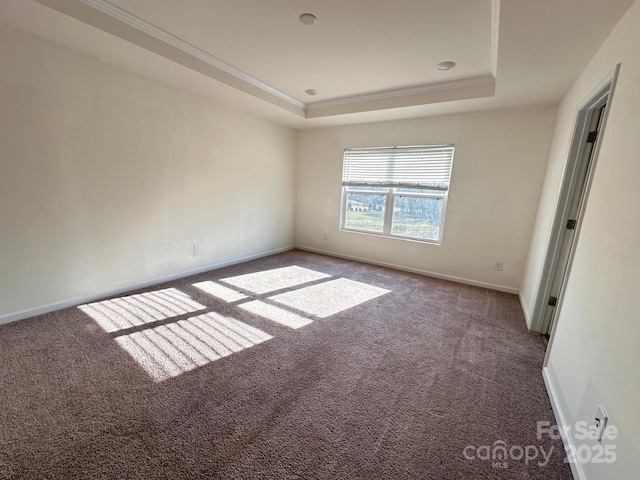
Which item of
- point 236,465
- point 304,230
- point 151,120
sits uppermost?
point 151,120

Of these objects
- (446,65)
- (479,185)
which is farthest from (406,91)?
(479,185)

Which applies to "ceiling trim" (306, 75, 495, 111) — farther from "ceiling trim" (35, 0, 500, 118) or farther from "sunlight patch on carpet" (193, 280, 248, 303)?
"sunlight patch on carpet" (193, 280, 248, 303)

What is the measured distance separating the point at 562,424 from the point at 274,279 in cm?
292

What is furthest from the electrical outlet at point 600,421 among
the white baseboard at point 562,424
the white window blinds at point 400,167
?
the white window blinds at point 400,167

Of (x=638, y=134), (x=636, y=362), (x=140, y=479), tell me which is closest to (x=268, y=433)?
(x=140, y=479)

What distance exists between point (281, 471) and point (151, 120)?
3.37 metres

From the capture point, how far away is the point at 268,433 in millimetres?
1351

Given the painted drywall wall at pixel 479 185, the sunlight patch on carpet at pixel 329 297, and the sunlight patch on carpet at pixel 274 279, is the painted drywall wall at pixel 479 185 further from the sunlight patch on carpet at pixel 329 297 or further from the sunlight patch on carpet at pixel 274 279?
the sunlight patch on carpet at pixel 274 279

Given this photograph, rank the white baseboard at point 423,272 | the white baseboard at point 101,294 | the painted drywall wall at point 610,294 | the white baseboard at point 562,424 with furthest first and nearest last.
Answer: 1. the white baseboard at point 423,272
2. the white baseboard at point 101,294
3. the white baseboard at point 562,424
4. the painted drywall wall at point 610,294

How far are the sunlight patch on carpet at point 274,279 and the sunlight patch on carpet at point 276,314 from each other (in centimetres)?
35

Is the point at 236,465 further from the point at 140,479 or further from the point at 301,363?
the point at 301,363

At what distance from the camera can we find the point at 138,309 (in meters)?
2.54

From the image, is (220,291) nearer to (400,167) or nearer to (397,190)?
(397,190)

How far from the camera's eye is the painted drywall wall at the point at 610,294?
3.21 ft
